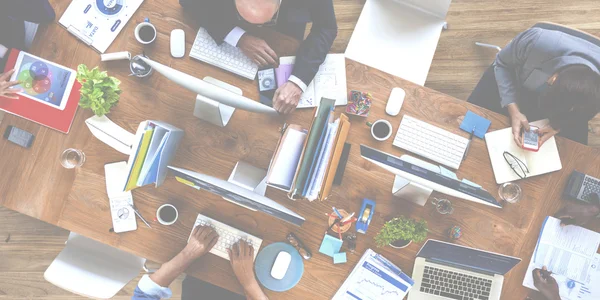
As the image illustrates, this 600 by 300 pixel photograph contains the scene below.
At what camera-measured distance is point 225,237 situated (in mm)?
1705

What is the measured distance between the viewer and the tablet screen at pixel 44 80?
171cm

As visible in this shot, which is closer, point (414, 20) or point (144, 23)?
point (144, 23)

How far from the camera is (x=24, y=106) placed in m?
1.71

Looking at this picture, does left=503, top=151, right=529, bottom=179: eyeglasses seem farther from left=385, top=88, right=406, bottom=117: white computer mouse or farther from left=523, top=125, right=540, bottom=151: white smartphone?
left=385, top=88, right=406, bottom=117: white computer mouse

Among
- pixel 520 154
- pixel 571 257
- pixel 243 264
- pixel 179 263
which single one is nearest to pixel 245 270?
pixel 243 264

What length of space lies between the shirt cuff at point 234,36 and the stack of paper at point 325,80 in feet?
0.67

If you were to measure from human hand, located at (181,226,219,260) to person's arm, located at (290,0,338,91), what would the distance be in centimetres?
73

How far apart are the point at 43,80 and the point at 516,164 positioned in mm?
2065

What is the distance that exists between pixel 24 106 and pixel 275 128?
41.9 inches

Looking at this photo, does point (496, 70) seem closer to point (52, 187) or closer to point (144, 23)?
point (144, 23)

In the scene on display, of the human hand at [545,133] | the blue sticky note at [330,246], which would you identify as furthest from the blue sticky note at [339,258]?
the human hand at [545,133]

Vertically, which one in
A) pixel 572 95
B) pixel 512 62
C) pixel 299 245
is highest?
pixel 512 62

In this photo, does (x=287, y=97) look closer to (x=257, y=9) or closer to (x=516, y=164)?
(x=257, y=9)

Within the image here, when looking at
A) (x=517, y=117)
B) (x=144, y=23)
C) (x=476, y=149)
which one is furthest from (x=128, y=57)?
(x=517, y=117)
